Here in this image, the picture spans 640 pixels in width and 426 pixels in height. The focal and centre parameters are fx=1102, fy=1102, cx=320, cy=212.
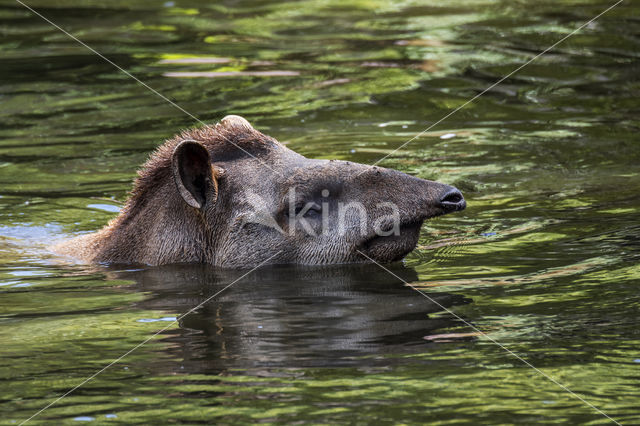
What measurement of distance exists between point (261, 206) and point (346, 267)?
916 mm

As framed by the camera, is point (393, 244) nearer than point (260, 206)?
Yes

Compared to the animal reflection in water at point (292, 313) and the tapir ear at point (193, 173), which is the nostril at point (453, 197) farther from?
the tapir ear at point (193, 173)

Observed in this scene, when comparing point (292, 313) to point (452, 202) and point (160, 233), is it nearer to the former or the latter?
point (452, 202)

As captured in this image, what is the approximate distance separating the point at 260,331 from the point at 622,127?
30.3 feet

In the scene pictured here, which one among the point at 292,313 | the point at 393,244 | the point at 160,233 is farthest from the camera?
the point at 160,233

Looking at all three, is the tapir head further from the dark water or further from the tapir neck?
the dark water

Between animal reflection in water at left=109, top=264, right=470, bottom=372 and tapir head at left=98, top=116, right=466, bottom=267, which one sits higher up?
tapir head at left=98, top=116, right=466, bottom=267

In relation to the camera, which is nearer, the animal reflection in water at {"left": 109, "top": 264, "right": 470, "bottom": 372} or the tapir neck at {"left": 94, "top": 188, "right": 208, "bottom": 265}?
the animal reflection in water at {"left": 109, "top": 264, "right": 470, "bottom": 372}

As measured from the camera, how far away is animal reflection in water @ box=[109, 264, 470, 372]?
23.5ft

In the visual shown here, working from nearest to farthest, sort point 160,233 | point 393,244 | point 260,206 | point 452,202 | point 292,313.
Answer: point 292,313
point 452,202
point 393,244
point 260,206
point 160,233

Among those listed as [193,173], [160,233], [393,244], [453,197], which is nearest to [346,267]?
[393,244]

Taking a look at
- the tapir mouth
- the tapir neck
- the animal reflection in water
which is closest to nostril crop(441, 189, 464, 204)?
the tapir mouth

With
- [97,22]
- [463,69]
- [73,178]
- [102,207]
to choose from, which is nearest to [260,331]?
[102,207]

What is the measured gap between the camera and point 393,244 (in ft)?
30.8
